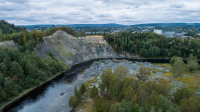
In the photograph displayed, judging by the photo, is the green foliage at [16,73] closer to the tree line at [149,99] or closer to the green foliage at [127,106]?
the tree line at [149,99]

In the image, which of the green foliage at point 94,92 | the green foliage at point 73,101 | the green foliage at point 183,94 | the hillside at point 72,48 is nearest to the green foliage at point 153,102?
the green foliage at point 183,94

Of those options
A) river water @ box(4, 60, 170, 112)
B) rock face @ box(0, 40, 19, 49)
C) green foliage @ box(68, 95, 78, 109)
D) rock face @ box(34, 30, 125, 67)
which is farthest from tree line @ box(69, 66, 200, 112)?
rock face @ box(34, 30, 125, 67)

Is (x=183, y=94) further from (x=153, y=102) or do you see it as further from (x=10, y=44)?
(x=10, y=44)

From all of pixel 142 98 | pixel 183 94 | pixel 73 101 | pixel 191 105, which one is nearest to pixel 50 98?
pixel 73 101

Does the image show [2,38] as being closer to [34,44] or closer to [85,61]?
[34,44]

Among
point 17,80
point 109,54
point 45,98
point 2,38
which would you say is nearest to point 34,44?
point 2,38
